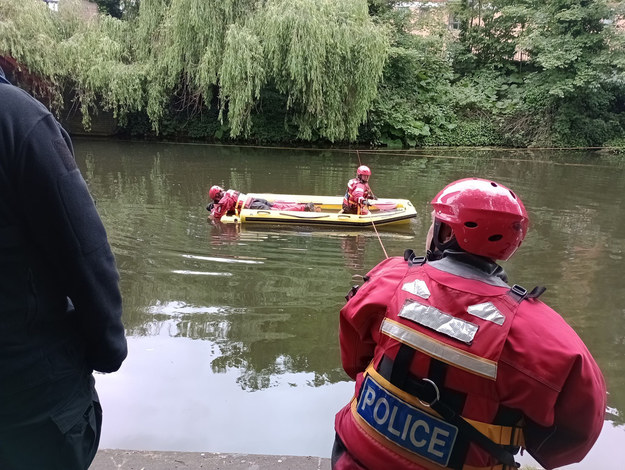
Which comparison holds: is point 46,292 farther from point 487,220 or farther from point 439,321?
point 487,220

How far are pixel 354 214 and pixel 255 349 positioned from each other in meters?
5.15

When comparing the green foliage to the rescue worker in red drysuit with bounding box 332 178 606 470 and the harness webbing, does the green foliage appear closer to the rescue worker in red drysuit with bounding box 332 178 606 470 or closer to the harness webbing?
the rescue worker in red drysuit with bounding box 332 178 606 470

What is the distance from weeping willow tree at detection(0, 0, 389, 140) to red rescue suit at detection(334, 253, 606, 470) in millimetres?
15418

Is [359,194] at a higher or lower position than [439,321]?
lower

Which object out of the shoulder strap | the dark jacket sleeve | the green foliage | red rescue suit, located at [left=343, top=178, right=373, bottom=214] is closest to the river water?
red rescue suit, located at [left=343, top=178, right=373, bottom=214]

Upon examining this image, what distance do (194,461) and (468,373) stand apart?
160 cm

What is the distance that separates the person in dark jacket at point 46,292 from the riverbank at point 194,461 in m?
1.15

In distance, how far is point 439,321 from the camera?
1482 mm

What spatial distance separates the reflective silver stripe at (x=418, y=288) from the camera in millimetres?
1538

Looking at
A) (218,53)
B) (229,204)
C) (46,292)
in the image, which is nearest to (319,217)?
(229,204)

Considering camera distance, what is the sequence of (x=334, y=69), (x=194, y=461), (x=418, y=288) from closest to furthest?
(x=418, y=288) < (x=194, y=461) < (x=334, y=69)

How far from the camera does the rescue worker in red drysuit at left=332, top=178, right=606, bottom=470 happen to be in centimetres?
141

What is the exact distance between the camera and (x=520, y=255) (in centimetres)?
812

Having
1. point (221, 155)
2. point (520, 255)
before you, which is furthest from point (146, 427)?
point (221, 155)
